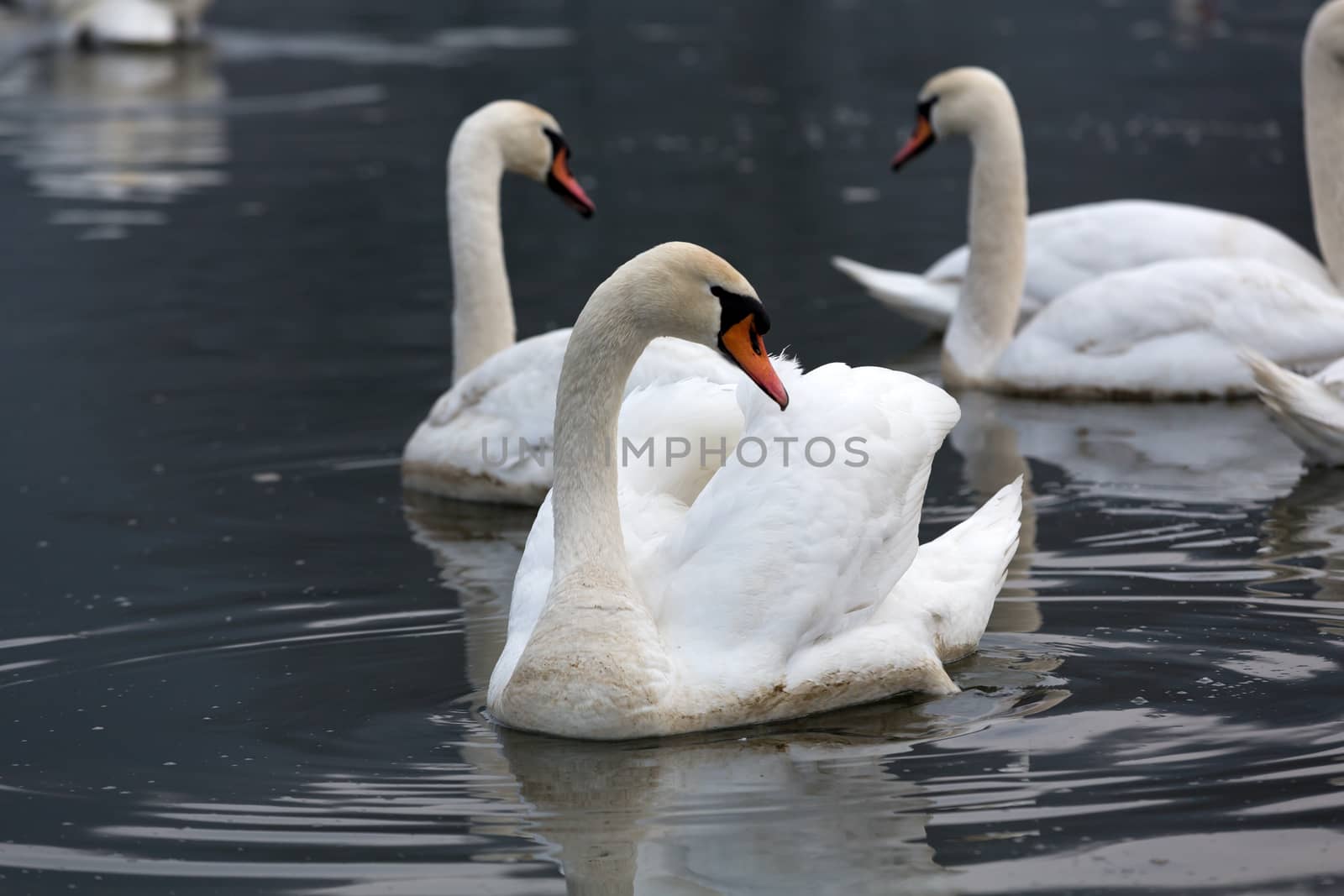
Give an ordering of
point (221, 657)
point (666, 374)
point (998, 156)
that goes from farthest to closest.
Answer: point (998, 156), point (666, 374), point (221, 657)

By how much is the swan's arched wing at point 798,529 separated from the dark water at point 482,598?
0.26 metres

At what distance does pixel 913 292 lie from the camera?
481 inches

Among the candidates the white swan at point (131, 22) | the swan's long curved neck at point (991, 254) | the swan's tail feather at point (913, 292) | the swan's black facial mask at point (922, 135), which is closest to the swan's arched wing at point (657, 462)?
the swan's long curved neck at point (991, 254)

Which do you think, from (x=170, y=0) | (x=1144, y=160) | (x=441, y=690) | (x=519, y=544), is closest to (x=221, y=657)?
(x=441, y=690)

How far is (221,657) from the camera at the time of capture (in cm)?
649

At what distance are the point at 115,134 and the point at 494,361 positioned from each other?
45.1ft

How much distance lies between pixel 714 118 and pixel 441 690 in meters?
17.0

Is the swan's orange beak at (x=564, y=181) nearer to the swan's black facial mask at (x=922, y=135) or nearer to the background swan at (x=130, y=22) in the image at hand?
the swan's black facial mask at (x=922, y=135)

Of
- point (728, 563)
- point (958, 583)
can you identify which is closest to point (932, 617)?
point (958, 583)

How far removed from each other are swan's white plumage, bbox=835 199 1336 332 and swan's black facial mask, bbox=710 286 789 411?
5.69 m

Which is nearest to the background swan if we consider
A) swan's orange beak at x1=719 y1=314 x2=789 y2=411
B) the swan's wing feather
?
the swan's wing feather

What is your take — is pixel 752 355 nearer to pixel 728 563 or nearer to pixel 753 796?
pixel 728 563

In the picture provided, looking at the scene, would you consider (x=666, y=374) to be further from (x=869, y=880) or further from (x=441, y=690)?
(x=869, y=880)

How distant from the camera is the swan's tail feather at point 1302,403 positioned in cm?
817
